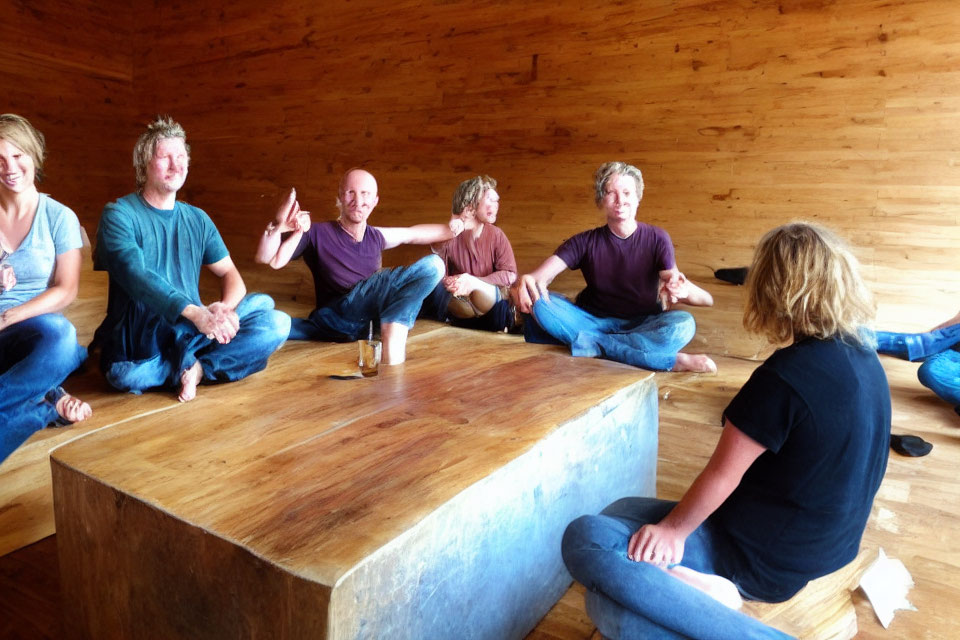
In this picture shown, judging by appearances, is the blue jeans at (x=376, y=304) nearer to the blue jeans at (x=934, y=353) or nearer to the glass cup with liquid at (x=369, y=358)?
the glass cup with liquid at (x=369, y=358)

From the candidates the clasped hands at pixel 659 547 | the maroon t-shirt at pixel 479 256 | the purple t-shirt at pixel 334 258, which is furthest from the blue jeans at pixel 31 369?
the maroon t-shirt at pixel 479 256

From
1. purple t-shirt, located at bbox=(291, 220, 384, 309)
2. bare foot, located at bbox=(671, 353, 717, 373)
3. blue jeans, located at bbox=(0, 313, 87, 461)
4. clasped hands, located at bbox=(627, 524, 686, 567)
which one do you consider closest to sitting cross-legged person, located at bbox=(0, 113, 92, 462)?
blue jeans, located at bbox=(0, 313, 87, 461)

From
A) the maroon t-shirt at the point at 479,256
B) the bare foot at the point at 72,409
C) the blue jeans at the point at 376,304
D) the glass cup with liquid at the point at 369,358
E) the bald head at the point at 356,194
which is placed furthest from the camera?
the maroon t-shirt at the point at 479,256

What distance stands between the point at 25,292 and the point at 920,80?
368 centimetres

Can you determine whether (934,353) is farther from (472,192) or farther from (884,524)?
(472,192)

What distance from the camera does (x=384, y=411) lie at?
1.68 metres

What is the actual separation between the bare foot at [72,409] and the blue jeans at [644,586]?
141 centimetres

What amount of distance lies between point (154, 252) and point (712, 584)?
1835mm

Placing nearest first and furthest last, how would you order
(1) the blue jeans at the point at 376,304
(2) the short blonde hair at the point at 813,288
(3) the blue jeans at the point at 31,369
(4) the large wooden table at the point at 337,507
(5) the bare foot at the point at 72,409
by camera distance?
(4) the large wooden table at the point at 337,507 < (2) the short blonde hair at the point at 813,288 < (3) the blue jeans at the point at 31,369 < (5) the bare foot at the point at 72,409 < (1) the blue jeans at the point at 376,304

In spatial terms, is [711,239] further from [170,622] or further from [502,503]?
[170,622]

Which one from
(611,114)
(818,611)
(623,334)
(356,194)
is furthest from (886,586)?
(611,114)

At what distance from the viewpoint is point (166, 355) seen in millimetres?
2143

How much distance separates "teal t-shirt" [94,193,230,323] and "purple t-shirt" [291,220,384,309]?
564mm

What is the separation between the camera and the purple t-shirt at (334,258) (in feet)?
9.52
